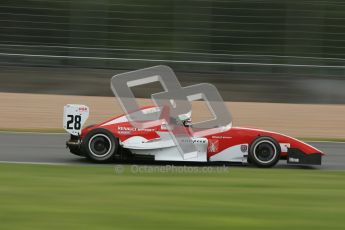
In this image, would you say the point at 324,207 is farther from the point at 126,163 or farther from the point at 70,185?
the point at 126,163

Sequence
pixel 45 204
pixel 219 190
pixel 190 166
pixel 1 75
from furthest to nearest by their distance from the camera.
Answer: pixel 1 75, pixel 190 166, pixel 219 190, pixel 45 204

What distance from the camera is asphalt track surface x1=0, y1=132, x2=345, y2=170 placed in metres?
9.78

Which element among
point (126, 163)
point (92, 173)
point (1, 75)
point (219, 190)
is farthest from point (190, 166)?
point (1, 75)

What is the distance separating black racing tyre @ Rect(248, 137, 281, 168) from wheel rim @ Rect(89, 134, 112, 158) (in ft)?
6.65

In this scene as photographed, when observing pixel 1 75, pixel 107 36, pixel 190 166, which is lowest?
pixel 190 166

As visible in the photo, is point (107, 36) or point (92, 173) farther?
point (107, 36)

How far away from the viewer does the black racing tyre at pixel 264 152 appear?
360 inches

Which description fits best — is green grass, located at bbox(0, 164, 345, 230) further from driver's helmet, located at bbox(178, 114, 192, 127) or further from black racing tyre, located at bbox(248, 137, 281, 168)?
driver's helmet, located at bbox(178, 114, 192, 127)

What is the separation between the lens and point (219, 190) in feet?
22.9

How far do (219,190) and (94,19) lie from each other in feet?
41.2

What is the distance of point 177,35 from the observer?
61.4 feet

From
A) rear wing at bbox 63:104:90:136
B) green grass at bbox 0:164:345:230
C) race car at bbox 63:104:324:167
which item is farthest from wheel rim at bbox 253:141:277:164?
rear wing at bbox 63:104:90:136

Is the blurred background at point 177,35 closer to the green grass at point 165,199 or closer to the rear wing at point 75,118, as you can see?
the rear wing at point 75,118

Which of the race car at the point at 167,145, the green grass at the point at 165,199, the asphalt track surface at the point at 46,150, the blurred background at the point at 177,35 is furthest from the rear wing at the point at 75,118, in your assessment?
the blurred background at the point at 177,35
